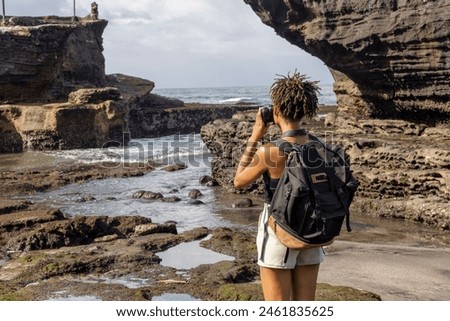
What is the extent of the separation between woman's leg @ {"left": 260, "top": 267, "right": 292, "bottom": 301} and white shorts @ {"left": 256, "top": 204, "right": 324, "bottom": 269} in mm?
55

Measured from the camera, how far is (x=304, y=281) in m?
4.11

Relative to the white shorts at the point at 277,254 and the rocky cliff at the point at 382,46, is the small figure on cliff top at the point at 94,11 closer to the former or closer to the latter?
the rocky cliff at the point at 382,46

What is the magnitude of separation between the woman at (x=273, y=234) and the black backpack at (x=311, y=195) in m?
0.12

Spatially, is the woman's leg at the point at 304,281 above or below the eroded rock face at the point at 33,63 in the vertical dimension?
below

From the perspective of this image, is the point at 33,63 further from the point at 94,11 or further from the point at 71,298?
the point at 71,298

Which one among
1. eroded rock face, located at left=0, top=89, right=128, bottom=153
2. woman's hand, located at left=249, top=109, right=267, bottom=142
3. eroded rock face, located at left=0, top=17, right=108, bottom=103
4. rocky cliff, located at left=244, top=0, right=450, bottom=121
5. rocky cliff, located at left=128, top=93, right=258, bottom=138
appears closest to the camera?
woman's hand, located at left=249, top=109, right=267, bottom=142

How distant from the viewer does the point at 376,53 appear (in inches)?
714

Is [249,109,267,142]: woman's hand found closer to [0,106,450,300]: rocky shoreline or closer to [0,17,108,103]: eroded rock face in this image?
[0,106,450,300]: rocky shoreline

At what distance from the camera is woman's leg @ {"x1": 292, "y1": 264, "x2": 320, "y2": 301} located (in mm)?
4105

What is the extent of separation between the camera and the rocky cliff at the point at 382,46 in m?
16.4

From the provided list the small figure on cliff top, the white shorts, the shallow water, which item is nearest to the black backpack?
the white shorts

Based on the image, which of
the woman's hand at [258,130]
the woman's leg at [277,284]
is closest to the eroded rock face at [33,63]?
the woman's hand at [258,130]

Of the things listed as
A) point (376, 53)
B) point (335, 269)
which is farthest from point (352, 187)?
point (376, 53)

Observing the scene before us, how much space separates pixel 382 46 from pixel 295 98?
14.7m
